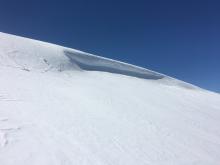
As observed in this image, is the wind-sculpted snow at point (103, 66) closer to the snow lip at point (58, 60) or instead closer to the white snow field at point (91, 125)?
the snow lip at point (58, 60)

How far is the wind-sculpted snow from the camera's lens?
19.2 metres

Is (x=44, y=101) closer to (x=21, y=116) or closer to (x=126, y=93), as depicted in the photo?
(x=21, y=116)

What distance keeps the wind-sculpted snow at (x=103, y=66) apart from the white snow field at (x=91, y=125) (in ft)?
15.0

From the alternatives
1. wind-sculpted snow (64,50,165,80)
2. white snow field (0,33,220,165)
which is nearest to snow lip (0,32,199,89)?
wind-sculpted snow (64,50,165,80)

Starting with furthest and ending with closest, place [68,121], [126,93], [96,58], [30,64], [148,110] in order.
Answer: [96,58]
[30,64]
[126,93]
[148,110]
[68,121]

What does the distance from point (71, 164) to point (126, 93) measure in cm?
915

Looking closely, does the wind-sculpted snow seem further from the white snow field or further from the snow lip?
the white snow field

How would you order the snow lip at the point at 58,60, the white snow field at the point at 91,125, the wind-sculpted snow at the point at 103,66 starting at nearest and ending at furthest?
the white snow field at the point at 91,125 < the snow lip at the point at 58,60 < the wind-sculpted snow at the point at 103,66

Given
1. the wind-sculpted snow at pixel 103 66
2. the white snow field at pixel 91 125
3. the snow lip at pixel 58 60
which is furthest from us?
the wind-sculpted snow at pixel 103 66

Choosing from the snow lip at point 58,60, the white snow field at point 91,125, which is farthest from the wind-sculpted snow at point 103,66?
the white snow field at point 91,125

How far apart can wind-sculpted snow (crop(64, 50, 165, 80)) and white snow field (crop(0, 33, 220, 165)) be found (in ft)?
15.0

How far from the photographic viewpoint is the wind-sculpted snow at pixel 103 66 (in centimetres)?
1916

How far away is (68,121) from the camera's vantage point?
6891mm

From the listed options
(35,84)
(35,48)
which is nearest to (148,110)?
(35,84)
